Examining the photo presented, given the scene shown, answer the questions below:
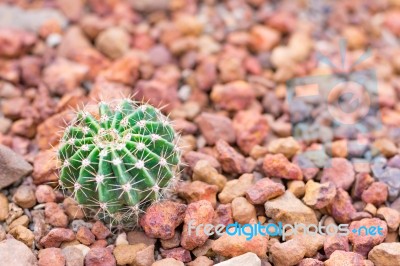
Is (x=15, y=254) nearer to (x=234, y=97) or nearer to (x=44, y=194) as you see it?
(x=44, y=194)

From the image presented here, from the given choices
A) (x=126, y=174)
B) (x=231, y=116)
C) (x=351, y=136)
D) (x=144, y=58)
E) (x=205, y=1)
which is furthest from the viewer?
(x=205, y=1)

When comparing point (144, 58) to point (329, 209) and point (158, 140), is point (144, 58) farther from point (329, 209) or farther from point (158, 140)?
point (329, 209)

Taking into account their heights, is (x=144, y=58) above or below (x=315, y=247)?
above

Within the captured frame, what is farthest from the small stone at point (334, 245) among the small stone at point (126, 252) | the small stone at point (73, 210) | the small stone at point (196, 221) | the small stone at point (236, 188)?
the small stone at point (73, 210)

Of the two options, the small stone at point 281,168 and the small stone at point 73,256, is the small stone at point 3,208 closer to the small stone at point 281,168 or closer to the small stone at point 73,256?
the small stone at point 73,256

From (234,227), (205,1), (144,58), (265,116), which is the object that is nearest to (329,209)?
(234,227)

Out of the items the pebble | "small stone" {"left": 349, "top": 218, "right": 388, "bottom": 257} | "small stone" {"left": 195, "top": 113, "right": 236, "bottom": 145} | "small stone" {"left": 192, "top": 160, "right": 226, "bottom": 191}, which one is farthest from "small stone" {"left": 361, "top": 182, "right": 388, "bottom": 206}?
the pebble

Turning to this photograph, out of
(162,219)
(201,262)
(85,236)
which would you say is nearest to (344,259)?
(201,262)
